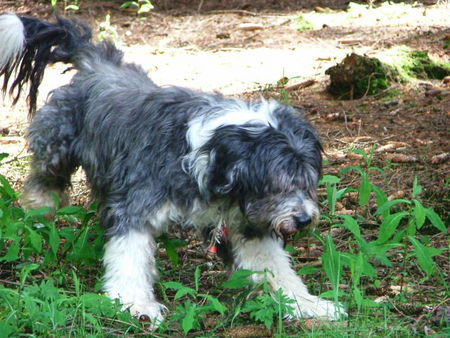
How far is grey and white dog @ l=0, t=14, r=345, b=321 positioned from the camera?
437 cm

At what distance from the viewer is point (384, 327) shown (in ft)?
13.0

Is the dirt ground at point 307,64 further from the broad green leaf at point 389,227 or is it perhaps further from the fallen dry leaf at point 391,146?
the broad green leaf at point 389,227

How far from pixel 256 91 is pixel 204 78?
115 cm

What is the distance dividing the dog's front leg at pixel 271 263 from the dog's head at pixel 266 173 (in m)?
0.34

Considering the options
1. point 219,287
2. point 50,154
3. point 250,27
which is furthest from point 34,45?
point 250,27

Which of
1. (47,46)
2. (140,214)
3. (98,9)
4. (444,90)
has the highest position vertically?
(47,46)

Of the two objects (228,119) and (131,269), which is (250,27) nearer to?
(228,119)

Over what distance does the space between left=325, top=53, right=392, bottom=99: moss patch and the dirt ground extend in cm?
16

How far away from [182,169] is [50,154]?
1340 mm

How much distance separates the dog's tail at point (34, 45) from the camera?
565cm

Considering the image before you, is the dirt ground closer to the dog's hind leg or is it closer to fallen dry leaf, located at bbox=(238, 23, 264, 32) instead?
fallen dry leaf, located at bbox=(238, 23, 264, 32)

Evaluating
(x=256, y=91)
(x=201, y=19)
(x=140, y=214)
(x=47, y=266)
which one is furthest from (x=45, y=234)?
(x=201, y=19)

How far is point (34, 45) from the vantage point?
579 cm

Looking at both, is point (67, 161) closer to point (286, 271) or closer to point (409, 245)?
point (286, 271)
